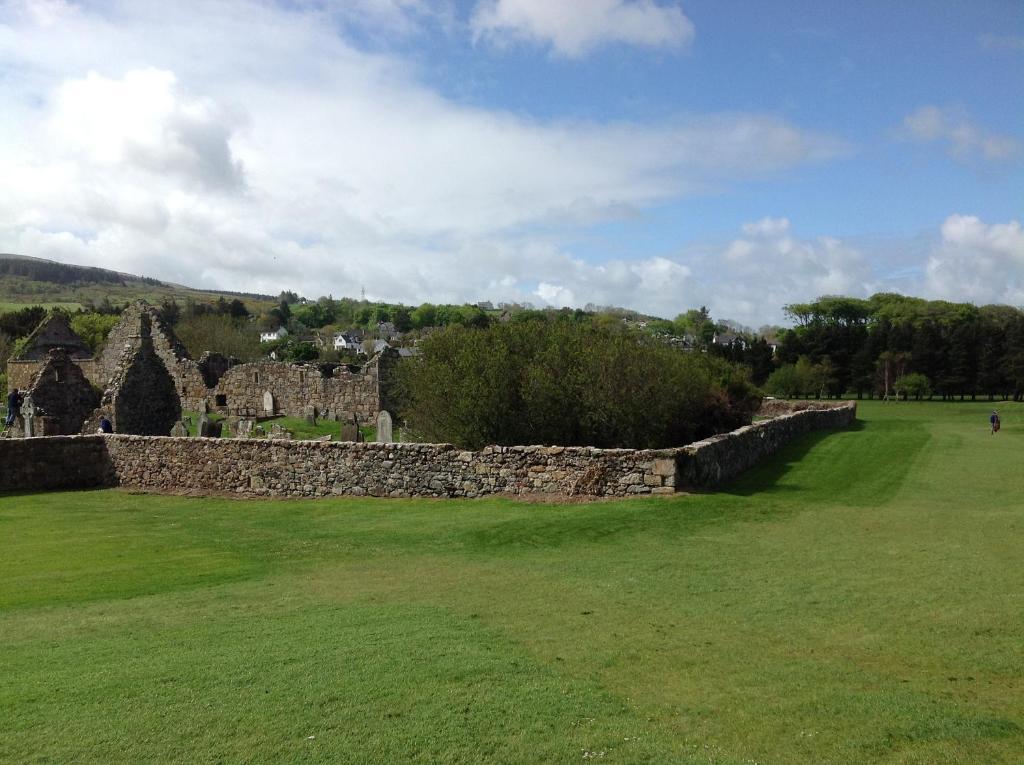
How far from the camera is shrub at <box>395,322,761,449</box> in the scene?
71.3 ft

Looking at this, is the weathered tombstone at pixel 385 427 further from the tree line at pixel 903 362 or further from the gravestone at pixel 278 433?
the tree line at pixel 903 362

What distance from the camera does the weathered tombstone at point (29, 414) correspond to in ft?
89.9

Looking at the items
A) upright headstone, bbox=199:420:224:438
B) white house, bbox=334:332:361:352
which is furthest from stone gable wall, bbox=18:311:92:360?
white house, bbox=334:332:361:352

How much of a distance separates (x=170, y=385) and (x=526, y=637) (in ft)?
77.0

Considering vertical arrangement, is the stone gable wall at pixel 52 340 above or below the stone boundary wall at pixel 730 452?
above

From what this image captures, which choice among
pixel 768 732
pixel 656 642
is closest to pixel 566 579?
pixel 656 642

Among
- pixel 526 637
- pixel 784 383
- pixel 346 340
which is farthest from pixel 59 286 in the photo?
pixel 526 637

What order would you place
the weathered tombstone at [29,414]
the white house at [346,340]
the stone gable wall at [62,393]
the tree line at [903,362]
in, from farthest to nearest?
the white house at [346,340]
the tree line at [903,362]
the stone gable wall at [62,393]
the weathered tombstone at [29,414]

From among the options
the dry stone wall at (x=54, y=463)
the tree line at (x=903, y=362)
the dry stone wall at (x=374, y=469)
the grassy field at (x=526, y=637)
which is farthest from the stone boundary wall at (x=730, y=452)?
the tree line at (x=903, y=362)

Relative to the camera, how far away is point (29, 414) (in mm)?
27672

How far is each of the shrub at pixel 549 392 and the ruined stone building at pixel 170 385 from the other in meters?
9.38

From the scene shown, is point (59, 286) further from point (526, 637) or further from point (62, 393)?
point (526, 637)

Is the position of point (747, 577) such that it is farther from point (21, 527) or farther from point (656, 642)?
point (21, 527)

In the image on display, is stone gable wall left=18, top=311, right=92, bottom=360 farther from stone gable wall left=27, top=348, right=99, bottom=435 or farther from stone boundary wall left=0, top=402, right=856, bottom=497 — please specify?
stone boundary wall left=0, top=402, right=856, bottom=497
